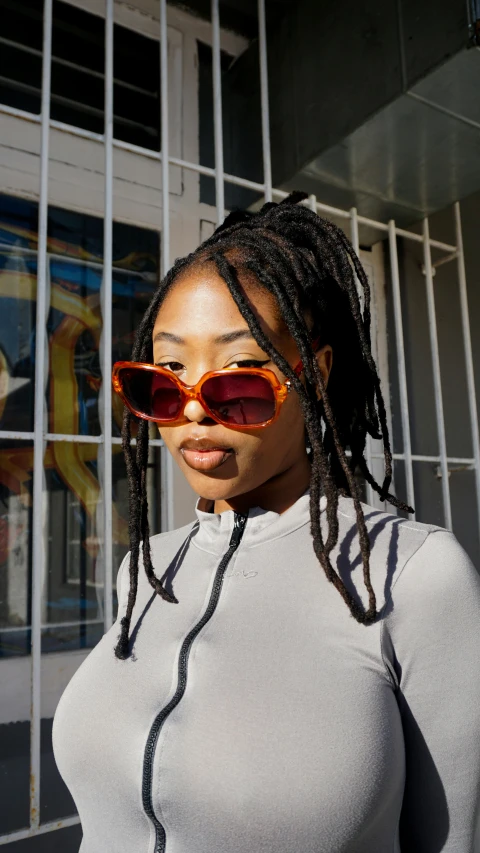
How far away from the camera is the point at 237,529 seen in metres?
1.05

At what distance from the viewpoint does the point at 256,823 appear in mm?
764

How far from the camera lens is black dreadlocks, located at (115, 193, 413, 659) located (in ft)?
3.06

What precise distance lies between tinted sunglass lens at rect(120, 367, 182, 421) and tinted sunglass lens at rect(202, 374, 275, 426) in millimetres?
69

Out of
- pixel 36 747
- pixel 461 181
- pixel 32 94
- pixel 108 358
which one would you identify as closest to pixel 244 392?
pixel 108 358

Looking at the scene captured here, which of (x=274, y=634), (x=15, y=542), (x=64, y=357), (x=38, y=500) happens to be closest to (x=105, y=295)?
(x=38, y=500)

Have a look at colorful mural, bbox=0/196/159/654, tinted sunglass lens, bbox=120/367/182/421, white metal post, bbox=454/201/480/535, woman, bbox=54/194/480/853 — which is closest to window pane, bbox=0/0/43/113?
colorful mural, bbox=0/196/159/654

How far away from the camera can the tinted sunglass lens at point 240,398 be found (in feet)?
2.88

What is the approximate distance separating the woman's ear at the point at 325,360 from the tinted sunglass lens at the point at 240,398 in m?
0.15

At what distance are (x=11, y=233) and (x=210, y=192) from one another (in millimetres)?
991

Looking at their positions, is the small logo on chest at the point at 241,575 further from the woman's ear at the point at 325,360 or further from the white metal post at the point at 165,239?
the white metal post at the point at 165,239

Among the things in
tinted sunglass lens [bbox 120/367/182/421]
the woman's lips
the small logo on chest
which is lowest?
the small logo on chest

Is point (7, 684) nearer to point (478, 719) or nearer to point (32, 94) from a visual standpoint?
point (478, 719)

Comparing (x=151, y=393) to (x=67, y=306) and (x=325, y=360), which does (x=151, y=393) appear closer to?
(x=325, y=360)

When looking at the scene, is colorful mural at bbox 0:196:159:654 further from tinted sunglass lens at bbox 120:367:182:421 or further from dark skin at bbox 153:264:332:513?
dark skin at bbox 153:264:332:513
